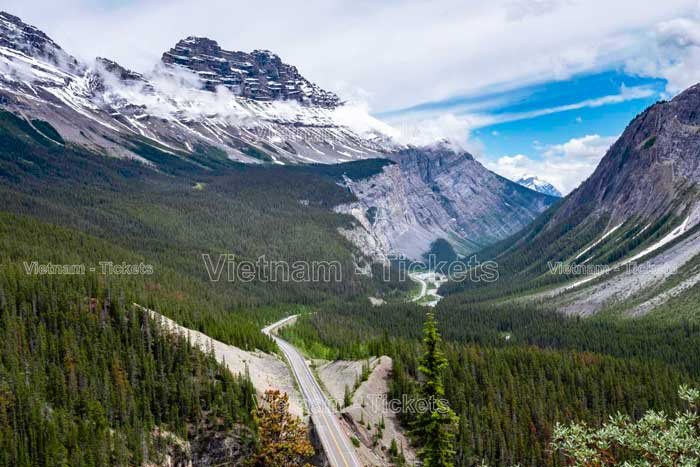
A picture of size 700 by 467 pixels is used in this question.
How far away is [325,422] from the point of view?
73.1 m

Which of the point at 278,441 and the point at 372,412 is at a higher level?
the point at 372,412

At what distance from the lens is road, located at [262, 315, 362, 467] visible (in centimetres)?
6450

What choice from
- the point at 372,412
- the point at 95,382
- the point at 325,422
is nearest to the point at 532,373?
the point at 372,412

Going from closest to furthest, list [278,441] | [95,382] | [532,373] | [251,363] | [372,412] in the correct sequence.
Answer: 1. [278,441]
2. [95,382]
3. [372,412]
4. [251,363]
5. [532,373]

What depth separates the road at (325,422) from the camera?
64.5 m

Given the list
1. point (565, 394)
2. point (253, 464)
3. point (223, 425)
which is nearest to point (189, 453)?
point (223, 425)

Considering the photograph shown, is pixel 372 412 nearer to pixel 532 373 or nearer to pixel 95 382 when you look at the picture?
pixel 95 382

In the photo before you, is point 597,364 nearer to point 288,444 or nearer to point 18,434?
point 288,444

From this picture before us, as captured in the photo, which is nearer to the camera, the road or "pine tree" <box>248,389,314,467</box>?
"pine tree" <box>248,389,314,467</box>

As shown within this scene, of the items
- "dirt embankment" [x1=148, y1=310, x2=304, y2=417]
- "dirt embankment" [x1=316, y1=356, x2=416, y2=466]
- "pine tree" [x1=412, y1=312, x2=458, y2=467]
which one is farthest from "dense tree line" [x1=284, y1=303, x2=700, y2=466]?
"dirt embankment" [x1=148, y1=310, x2=304, y2=417]

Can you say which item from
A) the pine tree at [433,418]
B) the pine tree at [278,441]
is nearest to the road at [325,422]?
Answer: the pine tree at [278,441]

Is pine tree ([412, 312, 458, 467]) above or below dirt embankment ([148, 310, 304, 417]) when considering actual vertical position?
below

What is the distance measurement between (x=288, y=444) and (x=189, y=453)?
102ft

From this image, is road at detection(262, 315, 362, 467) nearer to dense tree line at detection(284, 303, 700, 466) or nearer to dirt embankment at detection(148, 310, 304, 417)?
dirt embankment at detection(148, 310, 304, 417)
